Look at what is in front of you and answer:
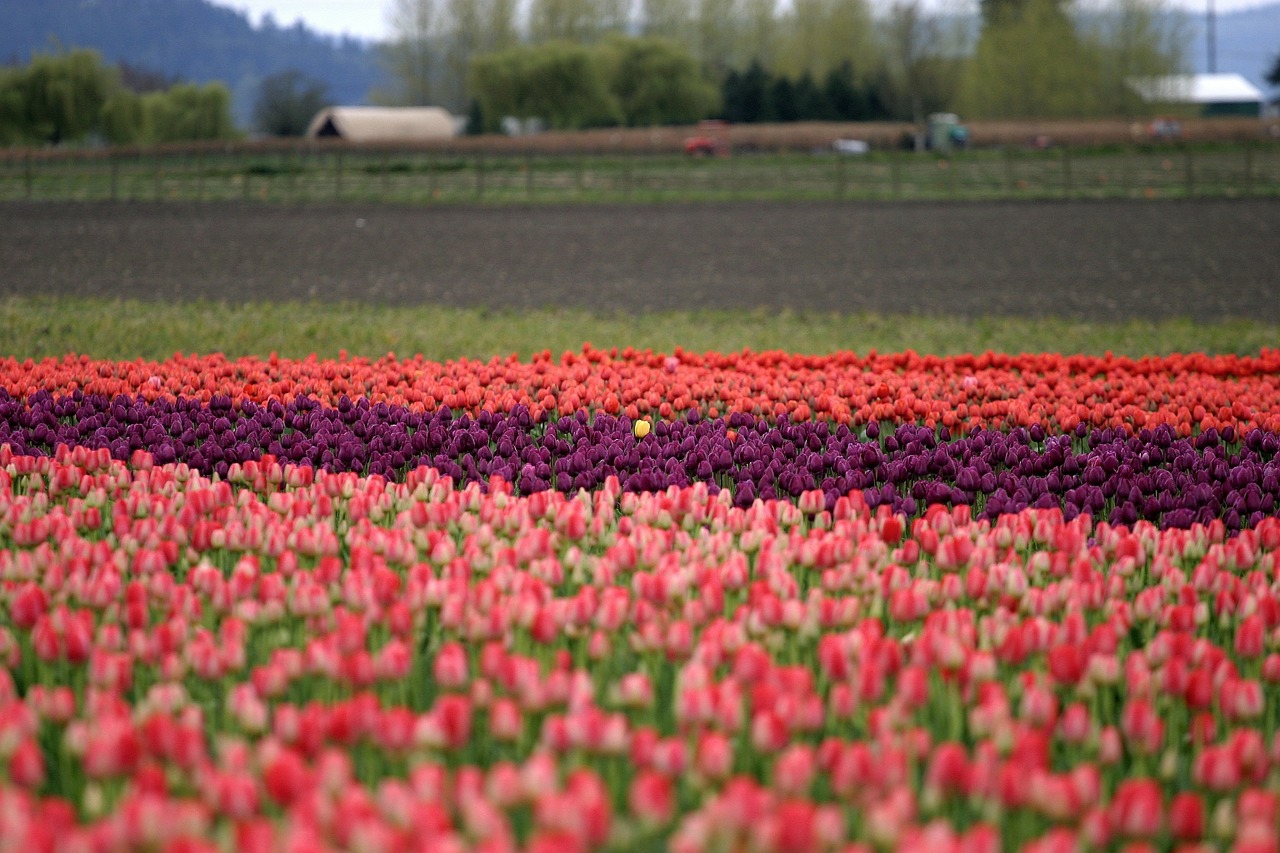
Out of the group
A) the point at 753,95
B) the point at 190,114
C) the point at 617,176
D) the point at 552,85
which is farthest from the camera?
the point at 552,85

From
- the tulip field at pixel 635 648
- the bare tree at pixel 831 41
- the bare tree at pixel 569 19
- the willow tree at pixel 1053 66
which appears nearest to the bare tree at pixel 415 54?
the bare tree at pixel 569 19

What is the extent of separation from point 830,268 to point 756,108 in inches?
2530

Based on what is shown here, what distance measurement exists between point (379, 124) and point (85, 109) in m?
18.9

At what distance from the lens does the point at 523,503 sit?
15.1 feet

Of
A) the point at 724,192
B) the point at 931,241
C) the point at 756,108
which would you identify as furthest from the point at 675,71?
the point at 931,241

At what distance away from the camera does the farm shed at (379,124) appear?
8938 centimetres

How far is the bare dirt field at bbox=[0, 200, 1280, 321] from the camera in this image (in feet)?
56.7

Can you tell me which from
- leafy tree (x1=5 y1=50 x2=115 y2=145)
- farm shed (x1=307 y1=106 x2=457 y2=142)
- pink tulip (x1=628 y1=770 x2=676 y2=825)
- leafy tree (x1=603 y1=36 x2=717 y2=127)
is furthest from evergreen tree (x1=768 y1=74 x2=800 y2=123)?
pink tulip (x1=628 y1=770 x2=676 y2=825)

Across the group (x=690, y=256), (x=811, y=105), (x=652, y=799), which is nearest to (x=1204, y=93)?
(x=811, y=105)

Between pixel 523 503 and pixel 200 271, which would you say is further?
pixel 200 271

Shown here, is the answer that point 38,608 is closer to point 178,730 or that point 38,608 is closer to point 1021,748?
point 178,730

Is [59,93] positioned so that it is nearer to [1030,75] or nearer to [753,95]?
[753,95]

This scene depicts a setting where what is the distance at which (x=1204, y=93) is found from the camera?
→ 407 feet

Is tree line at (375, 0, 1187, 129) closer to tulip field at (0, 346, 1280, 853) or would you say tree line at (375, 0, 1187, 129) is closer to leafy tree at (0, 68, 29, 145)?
leafy tree at (0, 68, 29, 145)
